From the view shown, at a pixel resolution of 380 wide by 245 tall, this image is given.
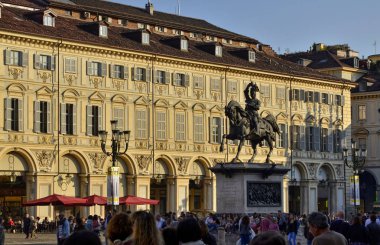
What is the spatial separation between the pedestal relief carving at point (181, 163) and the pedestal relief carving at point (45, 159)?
12133 mm

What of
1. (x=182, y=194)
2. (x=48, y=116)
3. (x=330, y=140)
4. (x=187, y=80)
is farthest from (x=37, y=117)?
(x=330, y=140)

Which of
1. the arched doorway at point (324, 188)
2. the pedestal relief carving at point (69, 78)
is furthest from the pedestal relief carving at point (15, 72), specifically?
the arched doorway at point (324, 188)

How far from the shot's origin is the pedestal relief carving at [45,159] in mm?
67750

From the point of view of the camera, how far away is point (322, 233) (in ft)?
43.1

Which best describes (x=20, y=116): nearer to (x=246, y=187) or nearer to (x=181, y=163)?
(x=181, y=163)

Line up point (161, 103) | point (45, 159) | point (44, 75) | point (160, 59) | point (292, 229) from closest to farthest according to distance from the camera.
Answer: point (292, 229) < point (45, 159) < point (44, 75) < point (161, 103) < point (160, 59)

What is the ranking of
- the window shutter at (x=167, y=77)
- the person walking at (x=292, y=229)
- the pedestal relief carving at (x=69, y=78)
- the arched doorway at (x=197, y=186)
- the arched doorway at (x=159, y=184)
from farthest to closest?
the arched doorway at (x=197, y=186)
the window shutter at (x=167, y=77)
the arched doorway at (x=159, y=184)
the pedestal relief carving at (x=69, y=78)
the person walking at (x=292, y=229)

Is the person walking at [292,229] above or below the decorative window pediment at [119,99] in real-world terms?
below

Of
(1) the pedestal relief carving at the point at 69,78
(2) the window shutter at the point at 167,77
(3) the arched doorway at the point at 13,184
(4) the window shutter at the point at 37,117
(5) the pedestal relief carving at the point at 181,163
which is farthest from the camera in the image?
(2) the window shutter at the point at 167,77

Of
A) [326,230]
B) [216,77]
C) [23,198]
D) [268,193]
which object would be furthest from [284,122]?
[326,230]

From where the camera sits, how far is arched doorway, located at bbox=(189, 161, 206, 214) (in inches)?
3157

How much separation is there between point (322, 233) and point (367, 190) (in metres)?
98.7

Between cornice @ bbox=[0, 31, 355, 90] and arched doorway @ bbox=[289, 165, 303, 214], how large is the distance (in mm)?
7312

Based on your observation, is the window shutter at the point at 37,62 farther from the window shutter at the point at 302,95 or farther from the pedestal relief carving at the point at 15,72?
the window shutter at the point at 302,95
